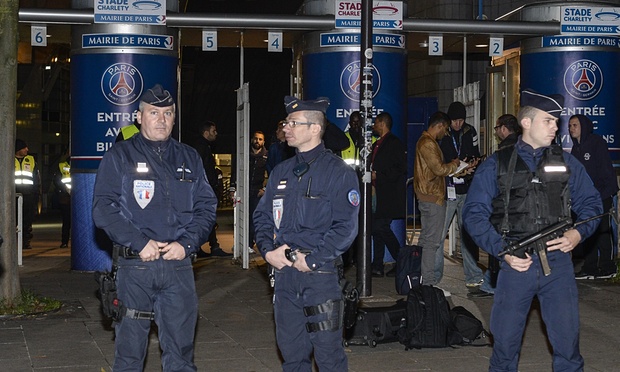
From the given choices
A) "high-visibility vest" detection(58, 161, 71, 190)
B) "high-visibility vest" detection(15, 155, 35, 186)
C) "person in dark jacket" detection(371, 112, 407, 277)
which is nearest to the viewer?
"person in dark jacket" detection(371, 112, 407, 277)

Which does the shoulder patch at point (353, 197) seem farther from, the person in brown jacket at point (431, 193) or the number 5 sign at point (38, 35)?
the number 5 sign at point (38, 35)

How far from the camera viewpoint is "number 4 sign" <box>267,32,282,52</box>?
13.8m

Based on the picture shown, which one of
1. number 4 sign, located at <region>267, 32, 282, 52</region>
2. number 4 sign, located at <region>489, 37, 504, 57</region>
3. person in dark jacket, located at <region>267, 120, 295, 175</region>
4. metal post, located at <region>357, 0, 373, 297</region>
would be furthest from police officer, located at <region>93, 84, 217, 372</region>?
number 4 sign, located at <region>489, 37, 504, 57</region>

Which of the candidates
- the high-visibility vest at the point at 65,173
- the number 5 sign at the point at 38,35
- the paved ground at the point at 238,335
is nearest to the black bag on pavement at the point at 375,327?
the paved ground at the point at 238,335

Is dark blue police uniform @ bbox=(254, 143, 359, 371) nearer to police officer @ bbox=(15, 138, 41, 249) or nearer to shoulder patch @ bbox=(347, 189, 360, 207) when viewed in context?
shoulder patch @ bbox=(347, 189, 360, 207)

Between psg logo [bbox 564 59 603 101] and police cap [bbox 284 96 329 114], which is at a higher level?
psg logo [bbox 564 59 603 101]

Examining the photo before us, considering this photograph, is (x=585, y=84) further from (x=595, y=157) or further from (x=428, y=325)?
(x=428, y=325)

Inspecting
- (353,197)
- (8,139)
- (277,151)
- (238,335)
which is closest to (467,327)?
(238,335)

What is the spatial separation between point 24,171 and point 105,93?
4501 millimetres

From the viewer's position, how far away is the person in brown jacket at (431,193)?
10836mm

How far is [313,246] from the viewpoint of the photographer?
19.2ft

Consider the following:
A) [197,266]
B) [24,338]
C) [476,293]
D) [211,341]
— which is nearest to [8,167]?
[24,338]

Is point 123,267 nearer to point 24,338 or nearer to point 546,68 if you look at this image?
point 24,338

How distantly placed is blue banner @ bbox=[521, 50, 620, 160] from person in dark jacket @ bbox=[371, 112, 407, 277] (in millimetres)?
2574
